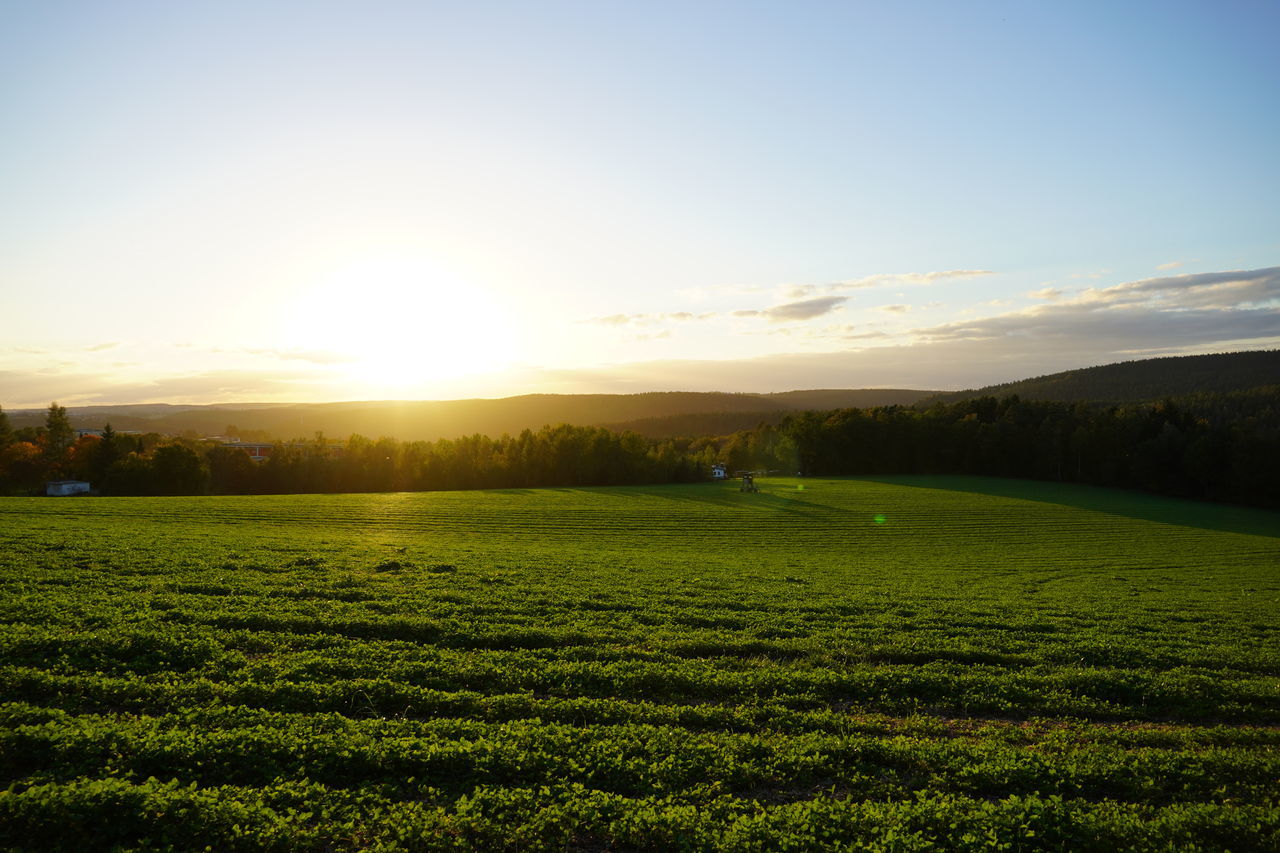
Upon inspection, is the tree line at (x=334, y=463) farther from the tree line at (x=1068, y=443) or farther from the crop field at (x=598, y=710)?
the crop field at (x=598, y=710)

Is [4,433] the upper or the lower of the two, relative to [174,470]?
upper

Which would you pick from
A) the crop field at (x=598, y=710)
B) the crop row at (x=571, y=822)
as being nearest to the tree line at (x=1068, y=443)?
the crop field at (x=598, y=710)

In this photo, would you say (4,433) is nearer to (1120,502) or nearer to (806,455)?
(806,455)

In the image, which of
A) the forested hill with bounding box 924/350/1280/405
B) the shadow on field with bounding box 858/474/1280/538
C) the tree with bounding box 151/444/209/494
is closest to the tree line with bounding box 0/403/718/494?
the tree with bounding box 151/444/209/494

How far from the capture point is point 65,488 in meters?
78.7

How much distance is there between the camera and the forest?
86625mm

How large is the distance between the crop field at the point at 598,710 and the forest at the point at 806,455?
242ft

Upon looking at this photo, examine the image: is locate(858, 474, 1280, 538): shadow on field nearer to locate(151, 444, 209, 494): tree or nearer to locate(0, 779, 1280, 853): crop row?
locate(0, 779, 1280, 853): crop row

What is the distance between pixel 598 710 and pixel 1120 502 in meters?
93.1

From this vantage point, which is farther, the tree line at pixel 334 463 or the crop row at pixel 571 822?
the tree line at pixel 334 463

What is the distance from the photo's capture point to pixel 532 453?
104312 millimetres

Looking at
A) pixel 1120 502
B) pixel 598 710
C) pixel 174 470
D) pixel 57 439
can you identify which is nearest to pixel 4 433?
pixel 57 439

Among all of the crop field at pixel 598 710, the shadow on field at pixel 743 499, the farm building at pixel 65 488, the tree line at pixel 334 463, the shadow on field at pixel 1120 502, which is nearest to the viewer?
the crop field at pixel 598 710

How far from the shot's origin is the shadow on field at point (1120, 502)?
69.3m
